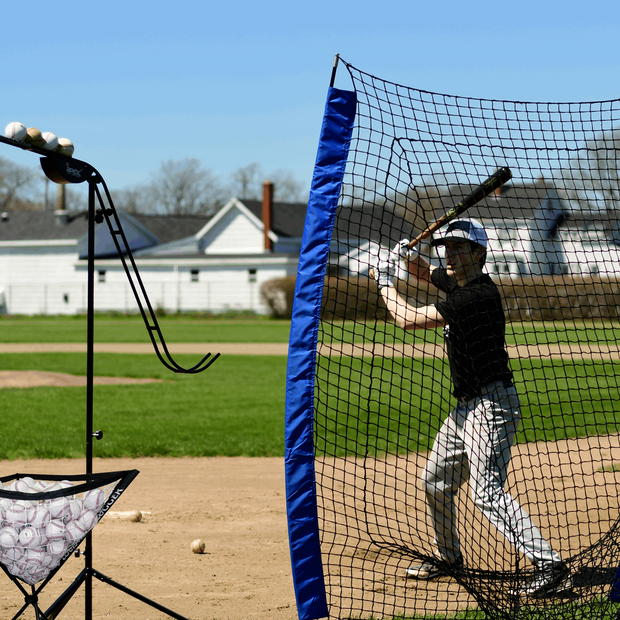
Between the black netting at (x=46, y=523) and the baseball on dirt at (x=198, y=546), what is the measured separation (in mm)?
2176

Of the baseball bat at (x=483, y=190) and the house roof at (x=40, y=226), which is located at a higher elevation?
the house roof at (x=40, y=226)

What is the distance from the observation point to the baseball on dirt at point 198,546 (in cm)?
556

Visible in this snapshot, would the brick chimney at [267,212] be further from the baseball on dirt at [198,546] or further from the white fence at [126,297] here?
the baseball on dirt at [198,546]

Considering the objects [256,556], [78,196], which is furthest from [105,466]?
[78,196]

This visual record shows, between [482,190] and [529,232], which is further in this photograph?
[529,232]

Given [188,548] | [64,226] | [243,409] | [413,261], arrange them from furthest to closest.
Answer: [64,226]
[243,409]
[188,548]
[413,261]

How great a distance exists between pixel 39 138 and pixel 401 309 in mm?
2352

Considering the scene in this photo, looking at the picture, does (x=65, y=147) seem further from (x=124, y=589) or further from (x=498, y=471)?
(x=498, y=471)

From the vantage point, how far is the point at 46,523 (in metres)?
3.38

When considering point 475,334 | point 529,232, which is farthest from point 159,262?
point 475,334

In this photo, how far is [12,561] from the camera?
130 inches

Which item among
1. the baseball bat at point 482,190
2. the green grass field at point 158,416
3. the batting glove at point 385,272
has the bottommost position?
the green grass field at point 158,416

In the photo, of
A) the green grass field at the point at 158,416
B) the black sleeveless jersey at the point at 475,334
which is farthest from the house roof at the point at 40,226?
the black sleeveless jersey at the point at 475,334

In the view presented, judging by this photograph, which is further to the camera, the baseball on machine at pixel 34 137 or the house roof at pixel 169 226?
the house roof at pixel 169 226
